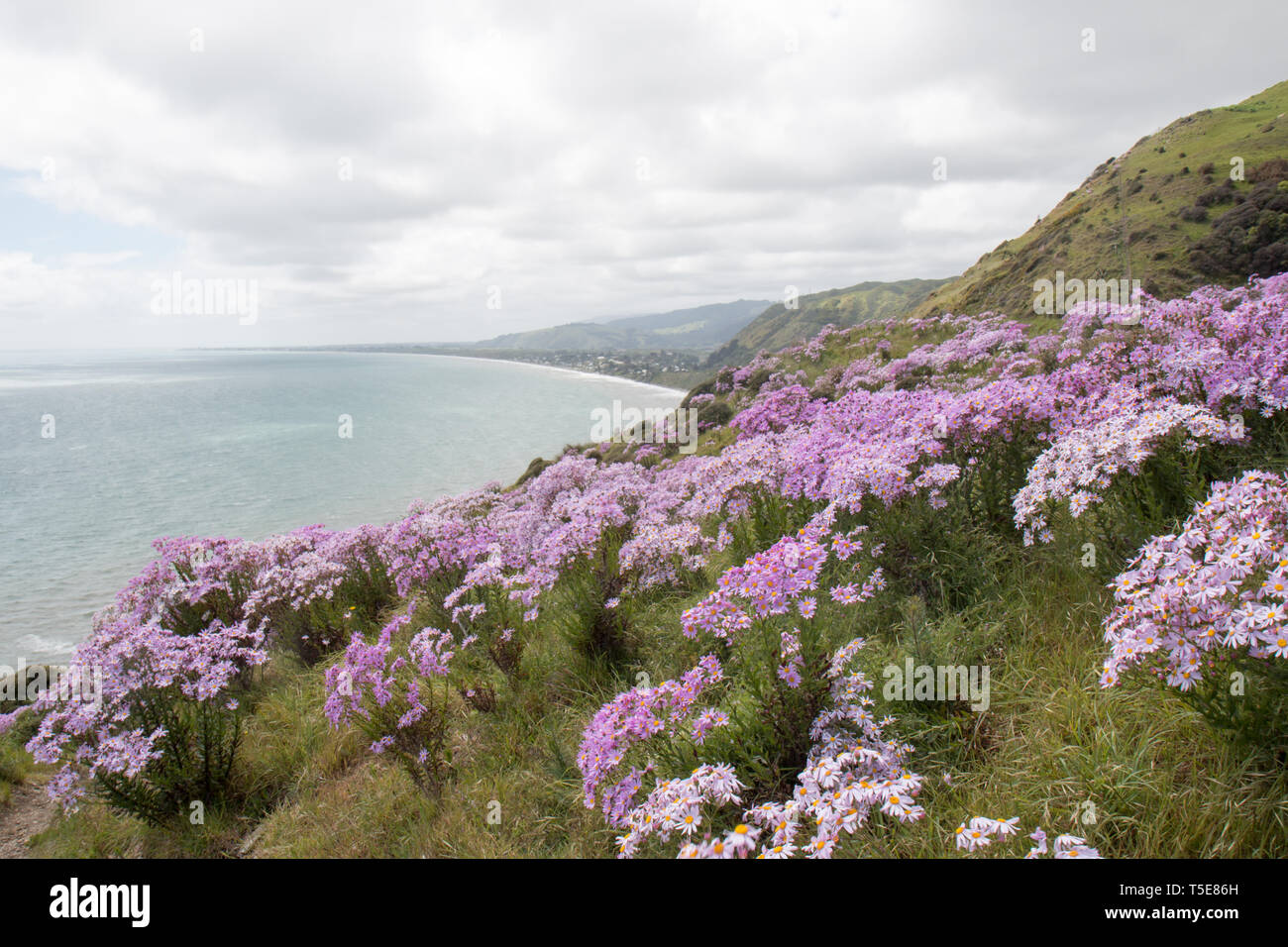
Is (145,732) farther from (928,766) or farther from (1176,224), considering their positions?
(1176,224)

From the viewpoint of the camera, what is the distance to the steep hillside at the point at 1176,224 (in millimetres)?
19031

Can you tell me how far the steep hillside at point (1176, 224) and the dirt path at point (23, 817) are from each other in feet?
83.1

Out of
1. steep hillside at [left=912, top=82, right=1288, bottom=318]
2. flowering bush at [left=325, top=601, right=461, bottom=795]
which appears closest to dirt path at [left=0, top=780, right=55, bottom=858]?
flowering bush at [left=325, top=601, right=461, bottom=795]

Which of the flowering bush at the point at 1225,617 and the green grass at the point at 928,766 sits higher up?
the flowering bush at the point at 1225,617

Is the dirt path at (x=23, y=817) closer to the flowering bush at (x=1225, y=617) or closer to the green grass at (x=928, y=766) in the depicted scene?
the green grass at (x=928, y=766)

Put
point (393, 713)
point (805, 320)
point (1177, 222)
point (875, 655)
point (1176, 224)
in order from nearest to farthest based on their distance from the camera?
1. point (875, 655)
2. point (393, 713)
3. point (1176, 224)
4. point (1177, 222)
5. point (805, 320)

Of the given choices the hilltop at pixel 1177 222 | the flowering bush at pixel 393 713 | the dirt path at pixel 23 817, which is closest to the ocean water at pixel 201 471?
the dirt path at pixel 23 817

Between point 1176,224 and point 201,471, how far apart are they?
191 ft

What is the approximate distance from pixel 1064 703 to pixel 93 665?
8.54 m

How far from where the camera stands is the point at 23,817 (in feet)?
25.3

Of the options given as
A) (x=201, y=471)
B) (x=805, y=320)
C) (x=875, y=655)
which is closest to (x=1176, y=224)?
Result: (x=875, y=655)

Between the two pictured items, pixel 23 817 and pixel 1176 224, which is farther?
pixel 1176 224

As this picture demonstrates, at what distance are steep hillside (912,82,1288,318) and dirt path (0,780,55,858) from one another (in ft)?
83.1
